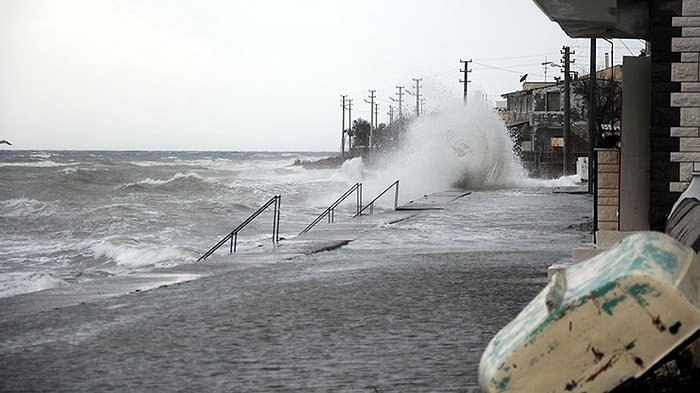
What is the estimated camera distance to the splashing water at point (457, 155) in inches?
2018

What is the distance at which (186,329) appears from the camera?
10.1 metres

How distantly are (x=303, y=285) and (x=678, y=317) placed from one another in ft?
28.0

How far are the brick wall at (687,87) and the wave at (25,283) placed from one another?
9.10 m

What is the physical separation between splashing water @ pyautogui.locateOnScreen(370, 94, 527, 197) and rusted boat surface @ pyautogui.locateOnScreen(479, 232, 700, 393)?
42.9m

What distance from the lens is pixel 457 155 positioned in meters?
52.6

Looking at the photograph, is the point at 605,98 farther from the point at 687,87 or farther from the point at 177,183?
the point at 687,87

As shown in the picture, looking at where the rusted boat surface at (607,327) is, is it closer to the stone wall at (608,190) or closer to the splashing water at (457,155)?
the stone wall at (608,190)

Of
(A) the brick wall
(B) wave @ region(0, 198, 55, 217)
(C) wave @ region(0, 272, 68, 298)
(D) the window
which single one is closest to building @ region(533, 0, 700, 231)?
(A) the brick wall

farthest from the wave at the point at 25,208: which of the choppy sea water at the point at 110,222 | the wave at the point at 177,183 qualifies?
the wave at the point at 177,183

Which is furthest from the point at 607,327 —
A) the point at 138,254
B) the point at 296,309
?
the point at 138,254

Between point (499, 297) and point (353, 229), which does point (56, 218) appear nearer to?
point (353, 229)

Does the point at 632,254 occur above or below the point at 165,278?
above

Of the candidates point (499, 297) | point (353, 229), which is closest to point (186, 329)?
point (499, 297)

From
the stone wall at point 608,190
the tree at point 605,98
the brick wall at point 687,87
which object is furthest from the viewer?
the tree at point 605,98
